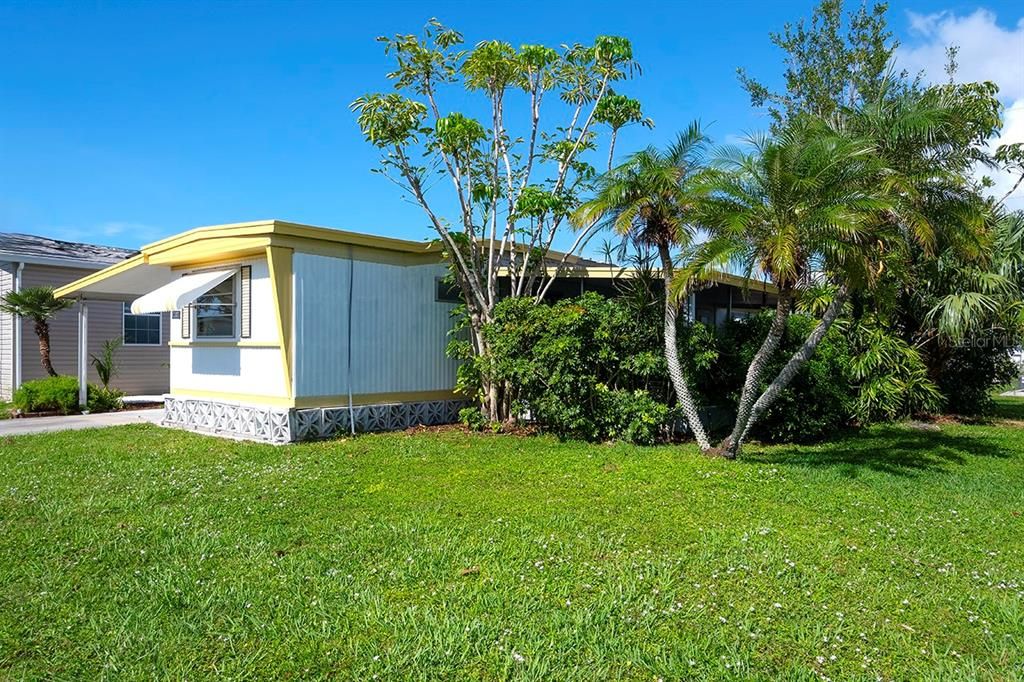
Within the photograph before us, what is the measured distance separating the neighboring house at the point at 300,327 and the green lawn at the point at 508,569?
6.61ft

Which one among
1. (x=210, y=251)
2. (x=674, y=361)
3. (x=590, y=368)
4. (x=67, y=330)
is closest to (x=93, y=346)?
(x=67, y=330)

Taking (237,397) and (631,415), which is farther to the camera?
(237,397)

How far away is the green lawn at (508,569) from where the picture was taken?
3484 millimetres

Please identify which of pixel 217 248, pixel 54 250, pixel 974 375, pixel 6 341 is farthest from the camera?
pixel 54 250

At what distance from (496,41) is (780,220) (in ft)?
18.0

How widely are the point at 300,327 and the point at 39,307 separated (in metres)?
7.55

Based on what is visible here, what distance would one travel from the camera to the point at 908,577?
184 inches

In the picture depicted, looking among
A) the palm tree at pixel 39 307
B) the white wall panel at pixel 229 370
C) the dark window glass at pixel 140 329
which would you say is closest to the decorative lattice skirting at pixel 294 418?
the white wall panel at pixel 229 370

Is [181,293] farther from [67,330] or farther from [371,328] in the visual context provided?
[67,330]

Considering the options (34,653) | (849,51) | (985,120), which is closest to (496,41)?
(985,120)

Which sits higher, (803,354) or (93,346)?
(93,346)

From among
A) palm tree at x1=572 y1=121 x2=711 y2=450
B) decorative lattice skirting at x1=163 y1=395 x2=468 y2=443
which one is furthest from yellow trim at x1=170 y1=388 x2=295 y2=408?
palm tree at x1=572 y1=121 x2=711 y2=450

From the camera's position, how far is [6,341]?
15547 millimetres

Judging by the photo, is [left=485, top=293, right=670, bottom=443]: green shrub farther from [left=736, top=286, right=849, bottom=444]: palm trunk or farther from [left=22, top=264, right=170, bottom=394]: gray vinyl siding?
[left=22, top=264, right=170, bottom=394]: gray vinyl siding
